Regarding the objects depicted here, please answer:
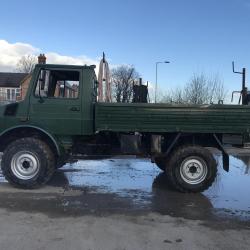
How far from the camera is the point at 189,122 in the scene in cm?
1041

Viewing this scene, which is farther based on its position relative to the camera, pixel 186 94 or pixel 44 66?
pixel 186 94

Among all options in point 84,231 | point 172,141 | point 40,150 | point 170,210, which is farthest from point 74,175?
point 84,231

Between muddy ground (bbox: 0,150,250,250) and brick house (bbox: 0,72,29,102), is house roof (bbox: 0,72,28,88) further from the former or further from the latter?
muddy ground (bbox: 0,150,250,250)

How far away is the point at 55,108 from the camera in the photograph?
10.6 metres

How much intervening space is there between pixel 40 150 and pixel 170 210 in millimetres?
3137

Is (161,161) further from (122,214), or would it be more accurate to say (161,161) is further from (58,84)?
(122,214)

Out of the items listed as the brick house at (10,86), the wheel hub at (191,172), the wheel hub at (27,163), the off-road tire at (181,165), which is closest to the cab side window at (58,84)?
the wheel hub at (27,163)

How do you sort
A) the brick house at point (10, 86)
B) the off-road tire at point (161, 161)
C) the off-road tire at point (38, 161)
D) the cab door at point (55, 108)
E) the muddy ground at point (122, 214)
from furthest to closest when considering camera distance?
the brick house at point (10, 86), the off-road tire at point (161, 161), the cab door at point (55, 108), the off-road tire at point (38, 161), the muddy ground at point (122, 214)

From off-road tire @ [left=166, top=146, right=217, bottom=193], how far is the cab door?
2115 mm

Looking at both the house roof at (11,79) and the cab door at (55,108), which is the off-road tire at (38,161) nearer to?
the cab door at (55,108)

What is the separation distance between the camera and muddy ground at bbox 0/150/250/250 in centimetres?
674

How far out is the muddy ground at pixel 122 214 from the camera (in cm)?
674

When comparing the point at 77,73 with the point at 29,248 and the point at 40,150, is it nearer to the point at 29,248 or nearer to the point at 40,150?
the point at 40,150

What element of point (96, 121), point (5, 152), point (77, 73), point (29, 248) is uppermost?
point (77, 73)
